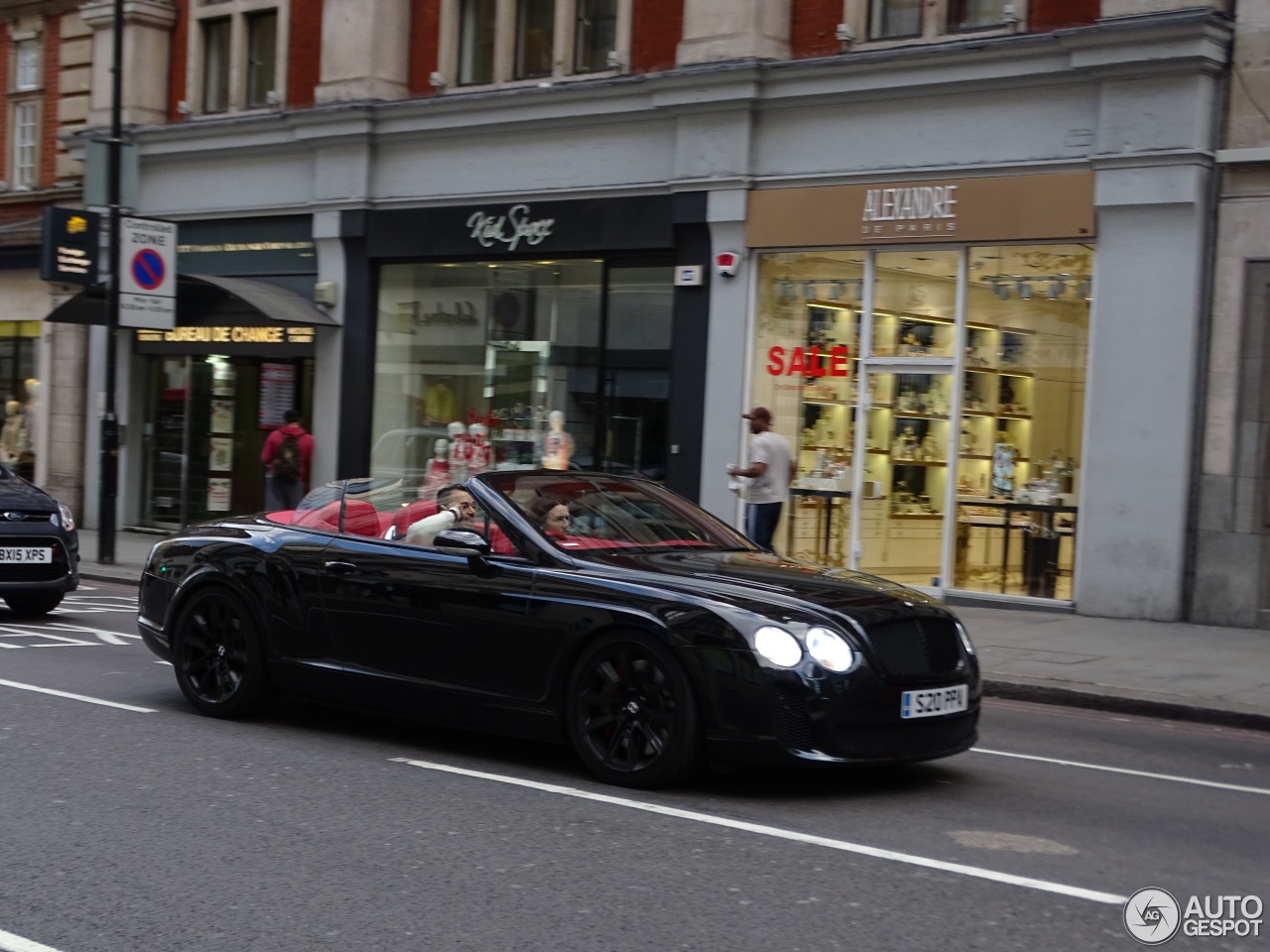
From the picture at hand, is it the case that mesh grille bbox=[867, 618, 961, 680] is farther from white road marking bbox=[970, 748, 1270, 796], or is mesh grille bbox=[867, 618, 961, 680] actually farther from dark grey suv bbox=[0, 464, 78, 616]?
dark grey suv bbox=[0, 464, 78, 616]

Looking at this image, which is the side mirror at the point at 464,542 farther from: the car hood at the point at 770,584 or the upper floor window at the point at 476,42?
the upper floor window at the point at 476,42

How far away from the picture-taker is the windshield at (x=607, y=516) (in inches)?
302

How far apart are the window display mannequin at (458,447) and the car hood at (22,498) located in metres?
6.91

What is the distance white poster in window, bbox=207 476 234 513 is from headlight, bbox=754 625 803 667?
56.5 ft

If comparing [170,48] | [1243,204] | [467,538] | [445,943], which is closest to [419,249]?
[170,48]

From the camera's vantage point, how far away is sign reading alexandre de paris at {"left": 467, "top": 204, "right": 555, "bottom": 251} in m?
18.9

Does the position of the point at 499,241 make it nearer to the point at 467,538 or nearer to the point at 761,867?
the point at 467,538

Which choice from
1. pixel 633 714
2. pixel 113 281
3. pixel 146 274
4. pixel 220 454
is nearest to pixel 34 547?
pixel 113 281

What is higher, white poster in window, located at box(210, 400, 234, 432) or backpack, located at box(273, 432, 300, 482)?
white poster in window, located at box(210, 400, 234, 432)

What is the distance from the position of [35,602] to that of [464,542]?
25.9 ft

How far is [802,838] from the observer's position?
606cm

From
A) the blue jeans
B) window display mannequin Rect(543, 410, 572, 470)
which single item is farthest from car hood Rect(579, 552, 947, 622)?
window display mannequin Rect(543, 410, 572, 470)

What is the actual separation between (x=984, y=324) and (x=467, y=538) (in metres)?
9.45

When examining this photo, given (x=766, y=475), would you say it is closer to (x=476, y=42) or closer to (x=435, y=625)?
(x=476, y=42)
